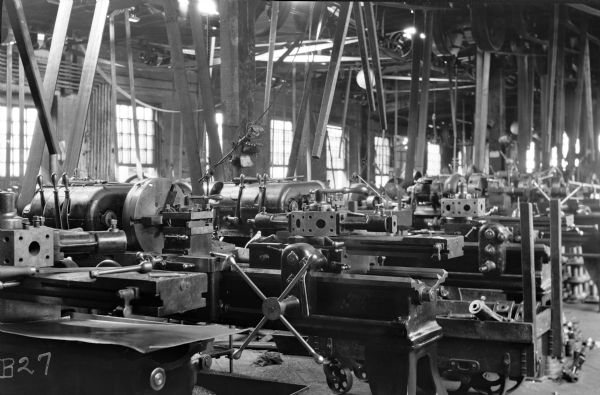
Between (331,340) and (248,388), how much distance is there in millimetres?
615

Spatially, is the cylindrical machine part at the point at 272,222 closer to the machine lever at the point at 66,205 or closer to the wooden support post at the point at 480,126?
the machine lever at the point at 66,205

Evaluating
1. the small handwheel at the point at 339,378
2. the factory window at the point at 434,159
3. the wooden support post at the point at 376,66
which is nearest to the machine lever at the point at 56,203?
the small handwheel at the point at 339,378

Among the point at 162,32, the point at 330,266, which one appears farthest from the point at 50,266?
the point at 162,32

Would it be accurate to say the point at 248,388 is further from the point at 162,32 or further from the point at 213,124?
the point at 162,32

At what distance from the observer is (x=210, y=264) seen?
2418 mm

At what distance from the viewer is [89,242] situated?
241cm

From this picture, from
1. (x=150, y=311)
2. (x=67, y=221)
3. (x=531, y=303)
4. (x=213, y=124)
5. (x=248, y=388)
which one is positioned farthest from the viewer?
(x=213, y=124)

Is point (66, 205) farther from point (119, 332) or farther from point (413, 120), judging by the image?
point (413, 120)

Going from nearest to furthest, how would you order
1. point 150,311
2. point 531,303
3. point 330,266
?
point 150,311, point 330,266, point 531,303

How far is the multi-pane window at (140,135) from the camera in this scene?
9.60 metres

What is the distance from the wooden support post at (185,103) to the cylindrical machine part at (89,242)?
72.2 inches

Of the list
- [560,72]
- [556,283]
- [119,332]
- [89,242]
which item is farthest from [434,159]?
[119,332]

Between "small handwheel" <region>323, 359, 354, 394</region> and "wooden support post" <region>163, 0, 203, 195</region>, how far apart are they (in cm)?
176

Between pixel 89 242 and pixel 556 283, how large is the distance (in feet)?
8.39
